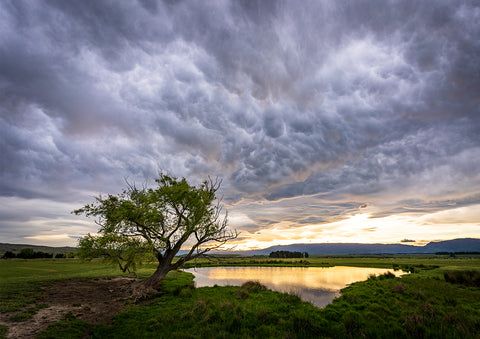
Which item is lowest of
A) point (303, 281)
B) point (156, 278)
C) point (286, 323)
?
point (303, 281)

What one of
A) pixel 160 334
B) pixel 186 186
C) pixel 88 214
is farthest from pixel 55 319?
pixel 186 186

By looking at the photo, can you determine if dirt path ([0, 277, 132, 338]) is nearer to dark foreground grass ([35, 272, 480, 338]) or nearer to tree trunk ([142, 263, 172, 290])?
dark foreground grass ([35, 272, 480, 338])

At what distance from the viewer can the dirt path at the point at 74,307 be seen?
11353 millimetres

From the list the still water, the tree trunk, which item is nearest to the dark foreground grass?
the still water

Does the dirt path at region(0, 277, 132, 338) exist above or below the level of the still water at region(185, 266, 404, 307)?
above

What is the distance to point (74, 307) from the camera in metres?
16.2

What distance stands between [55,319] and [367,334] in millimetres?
17245

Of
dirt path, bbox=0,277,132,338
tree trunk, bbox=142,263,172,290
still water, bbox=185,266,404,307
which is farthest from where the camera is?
tree trunk, bbox=142,263,172,290

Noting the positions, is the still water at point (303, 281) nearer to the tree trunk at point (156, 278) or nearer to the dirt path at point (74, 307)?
the tree trunk at point (156, 278)

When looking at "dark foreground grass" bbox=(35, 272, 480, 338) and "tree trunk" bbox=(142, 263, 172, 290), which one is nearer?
"dark foreground grass" bbox=(35, 272, 480, 338)

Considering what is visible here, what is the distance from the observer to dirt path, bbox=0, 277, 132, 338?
11.4 m

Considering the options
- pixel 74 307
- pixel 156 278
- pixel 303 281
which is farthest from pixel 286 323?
pixel 303 281

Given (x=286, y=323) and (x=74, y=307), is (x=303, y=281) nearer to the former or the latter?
(x=286, y=323)

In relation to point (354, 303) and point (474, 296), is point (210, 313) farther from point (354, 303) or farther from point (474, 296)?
point (474, 296)
